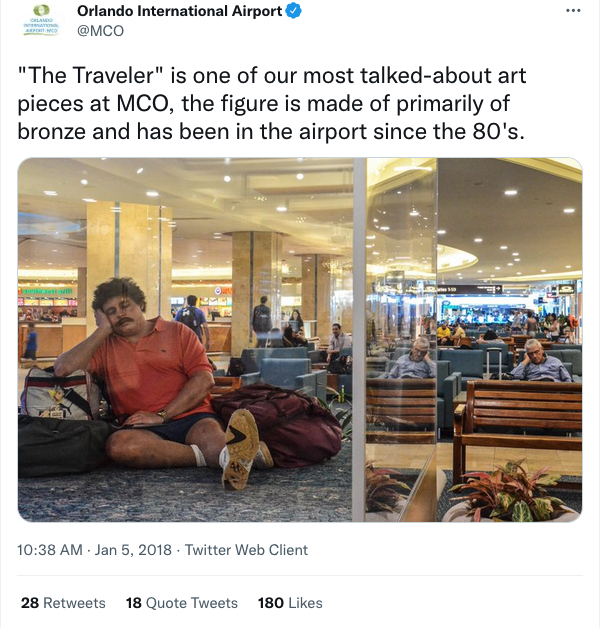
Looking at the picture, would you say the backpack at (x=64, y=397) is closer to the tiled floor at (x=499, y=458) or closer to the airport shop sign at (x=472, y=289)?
the tiled floor at (x=499, y=458)

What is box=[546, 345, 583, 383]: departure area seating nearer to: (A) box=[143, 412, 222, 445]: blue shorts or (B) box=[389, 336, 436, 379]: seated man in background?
(B) box=[389, 336, 436, 379]: seated man in background

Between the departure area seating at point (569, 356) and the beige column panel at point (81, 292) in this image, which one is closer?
the beige column panel at point (81, 292)

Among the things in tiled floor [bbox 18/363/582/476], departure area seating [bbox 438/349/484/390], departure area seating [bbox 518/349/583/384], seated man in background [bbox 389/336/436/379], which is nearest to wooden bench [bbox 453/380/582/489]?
tiled floor [bbox 18/363/582/476]

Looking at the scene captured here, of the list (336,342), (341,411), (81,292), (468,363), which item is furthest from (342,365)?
(468,363)

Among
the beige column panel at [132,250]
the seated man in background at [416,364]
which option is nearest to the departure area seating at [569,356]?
Answer: the seated man in background at [416,364]

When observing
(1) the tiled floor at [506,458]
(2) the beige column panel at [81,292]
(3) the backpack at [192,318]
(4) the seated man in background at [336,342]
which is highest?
(2) the beige column panel at [81,292]

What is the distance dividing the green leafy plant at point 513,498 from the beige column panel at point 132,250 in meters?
1.18

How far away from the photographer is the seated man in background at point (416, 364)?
8.73ft

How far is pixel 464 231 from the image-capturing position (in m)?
10.5

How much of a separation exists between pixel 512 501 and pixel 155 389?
121 cm

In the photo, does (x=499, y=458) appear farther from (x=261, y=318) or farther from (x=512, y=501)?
(x=261, y=318)

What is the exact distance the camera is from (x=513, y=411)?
3828mm
